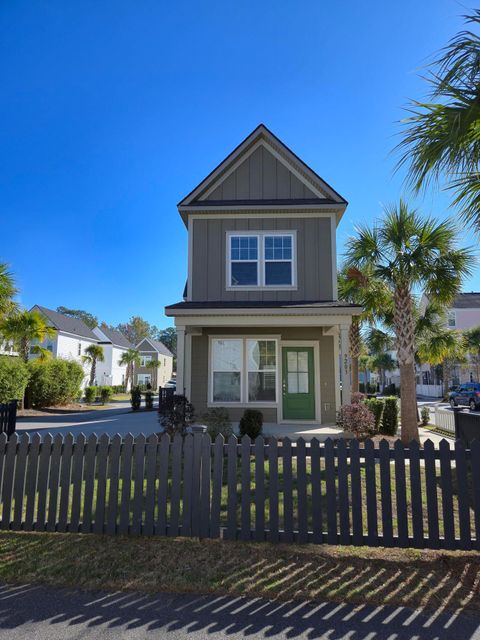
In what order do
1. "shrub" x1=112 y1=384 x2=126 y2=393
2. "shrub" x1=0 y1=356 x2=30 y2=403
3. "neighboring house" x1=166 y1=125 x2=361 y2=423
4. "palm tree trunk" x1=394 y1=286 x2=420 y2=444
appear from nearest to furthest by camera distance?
"palm tree trunk" x1=394 y1=286 x2=420 y2=444, "neighboring house" x1=166 y1=125 x2=361 y2=423, "shrub" x1=0 y1=356 x2=30 y2=403, "shrub" x1=112 y1=384 x2=126 y2=393

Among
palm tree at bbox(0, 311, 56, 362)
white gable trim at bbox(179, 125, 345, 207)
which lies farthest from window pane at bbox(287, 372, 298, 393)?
palm tree at bbox(0, 311, 56, 362)

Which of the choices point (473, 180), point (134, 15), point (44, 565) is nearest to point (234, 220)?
point (134, 15)

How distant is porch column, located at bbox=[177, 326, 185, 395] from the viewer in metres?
10.1

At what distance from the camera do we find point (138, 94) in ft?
34.9

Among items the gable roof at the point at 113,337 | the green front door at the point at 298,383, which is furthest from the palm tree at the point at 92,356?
the green front door at the point at 298,383

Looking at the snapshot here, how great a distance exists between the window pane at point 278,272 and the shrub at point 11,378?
14319 millimetres

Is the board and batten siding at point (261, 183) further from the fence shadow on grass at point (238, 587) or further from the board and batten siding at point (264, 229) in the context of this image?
the fence shadow on grass at point (238, 587)

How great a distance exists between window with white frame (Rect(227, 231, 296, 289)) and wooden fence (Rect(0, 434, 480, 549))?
754 centimetres

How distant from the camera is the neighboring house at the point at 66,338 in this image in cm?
3526

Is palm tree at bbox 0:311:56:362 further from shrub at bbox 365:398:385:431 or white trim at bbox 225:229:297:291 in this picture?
shrub at bbox 365:398:385:431

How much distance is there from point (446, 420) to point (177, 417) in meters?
Answer: 10.1

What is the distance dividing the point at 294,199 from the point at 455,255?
16.3 feet

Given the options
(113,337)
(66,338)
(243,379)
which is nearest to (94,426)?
(243,379)

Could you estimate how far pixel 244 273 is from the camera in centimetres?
1151
